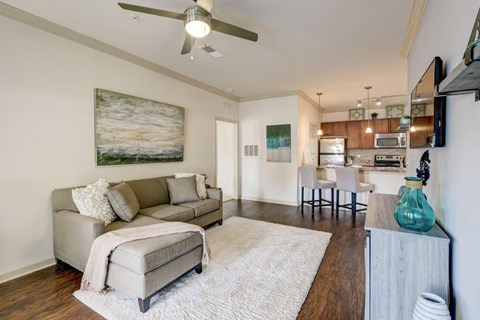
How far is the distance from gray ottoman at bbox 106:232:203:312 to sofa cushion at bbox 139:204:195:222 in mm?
810

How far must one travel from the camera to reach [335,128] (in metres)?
7.42

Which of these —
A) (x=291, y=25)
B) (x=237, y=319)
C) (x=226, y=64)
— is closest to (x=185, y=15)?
(x=291, y=25)

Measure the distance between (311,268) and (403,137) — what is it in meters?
5.99

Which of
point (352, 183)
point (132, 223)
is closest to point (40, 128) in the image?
point (132, 223)

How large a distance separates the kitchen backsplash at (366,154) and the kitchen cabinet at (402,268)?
6647 millimetres

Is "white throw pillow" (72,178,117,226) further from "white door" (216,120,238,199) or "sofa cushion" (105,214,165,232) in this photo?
"white door" (216,120,238,199)

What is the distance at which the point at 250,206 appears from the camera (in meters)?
5.38

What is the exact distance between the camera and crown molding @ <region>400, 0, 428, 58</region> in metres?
2.24

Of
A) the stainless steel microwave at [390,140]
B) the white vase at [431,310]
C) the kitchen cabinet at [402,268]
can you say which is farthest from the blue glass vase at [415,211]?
the stainless steel microwave at [390,140]

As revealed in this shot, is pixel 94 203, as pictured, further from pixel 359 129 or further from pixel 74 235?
pixel 359 129

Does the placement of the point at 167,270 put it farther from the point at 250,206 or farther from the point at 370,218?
the point at 250,206

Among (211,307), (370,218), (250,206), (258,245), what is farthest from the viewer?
(250,206)

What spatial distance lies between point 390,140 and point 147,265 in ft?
23.9

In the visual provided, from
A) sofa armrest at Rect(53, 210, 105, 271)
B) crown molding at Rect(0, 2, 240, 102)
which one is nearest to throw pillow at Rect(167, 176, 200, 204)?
sofa armrest at Rect(53, 210, 105, 271)
